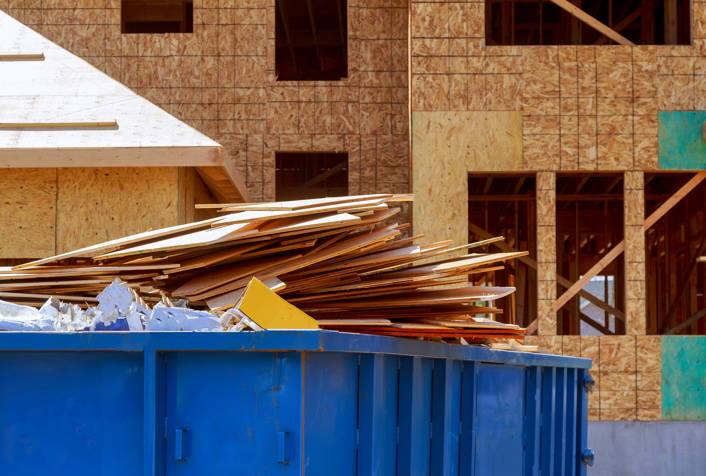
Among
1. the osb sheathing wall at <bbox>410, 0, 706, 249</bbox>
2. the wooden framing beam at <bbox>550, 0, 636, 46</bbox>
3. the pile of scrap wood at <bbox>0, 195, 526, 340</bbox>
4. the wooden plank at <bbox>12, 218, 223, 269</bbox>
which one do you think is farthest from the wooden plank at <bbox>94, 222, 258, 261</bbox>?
the wooden framing beam at <bbox>550, 0, 636, 46</bbox>

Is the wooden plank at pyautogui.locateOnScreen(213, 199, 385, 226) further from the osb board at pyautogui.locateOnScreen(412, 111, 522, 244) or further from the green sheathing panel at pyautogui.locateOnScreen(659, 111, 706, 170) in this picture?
the green sheathing panel at pyautogui.locateOnScreen(659, 111, 706, 170)

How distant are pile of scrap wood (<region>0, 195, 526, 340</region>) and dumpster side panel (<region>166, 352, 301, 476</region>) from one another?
3.13 ft

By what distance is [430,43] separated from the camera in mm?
12258

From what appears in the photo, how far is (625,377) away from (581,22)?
26.4 feet

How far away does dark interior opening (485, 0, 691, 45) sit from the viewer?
14641 mm

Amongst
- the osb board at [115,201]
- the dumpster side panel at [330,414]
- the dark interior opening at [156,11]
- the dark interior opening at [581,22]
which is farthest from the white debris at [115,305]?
the dark interior opening at [156,11]

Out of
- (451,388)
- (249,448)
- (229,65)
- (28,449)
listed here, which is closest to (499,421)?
(451,388)

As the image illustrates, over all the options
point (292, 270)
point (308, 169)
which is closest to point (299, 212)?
point (292, 270)

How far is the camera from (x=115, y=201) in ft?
30.9

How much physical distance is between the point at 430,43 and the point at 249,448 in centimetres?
1043

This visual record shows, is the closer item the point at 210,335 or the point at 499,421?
the point at 210,335

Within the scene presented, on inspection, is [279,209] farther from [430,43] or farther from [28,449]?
[430,43]

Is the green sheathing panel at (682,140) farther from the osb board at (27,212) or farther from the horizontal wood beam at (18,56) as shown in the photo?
the horizontal wood beam at (18,56)

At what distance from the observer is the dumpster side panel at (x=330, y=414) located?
2.82m
